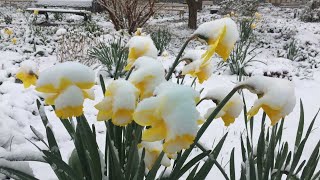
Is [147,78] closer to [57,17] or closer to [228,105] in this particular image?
[228,105]

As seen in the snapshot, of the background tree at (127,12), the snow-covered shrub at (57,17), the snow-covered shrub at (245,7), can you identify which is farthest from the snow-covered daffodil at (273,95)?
the snow-covered shrub at (245,7)

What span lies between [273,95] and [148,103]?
1.09 feet

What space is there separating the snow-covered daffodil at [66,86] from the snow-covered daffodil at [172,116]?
174 millimetres

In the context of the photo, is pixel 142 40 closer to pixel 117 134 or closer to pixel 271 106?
pixel 117 134

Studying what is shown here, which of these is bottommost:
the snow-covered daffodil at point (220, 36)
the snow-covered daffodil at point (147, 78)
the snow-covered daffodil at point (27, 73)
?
the snow-covered daffodil at point (27, 73)

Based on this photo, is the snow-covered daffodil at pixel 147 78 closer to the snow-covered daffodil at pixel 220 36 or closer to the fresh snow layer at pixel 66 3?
the snow-covered daffodil at pixel 220 36

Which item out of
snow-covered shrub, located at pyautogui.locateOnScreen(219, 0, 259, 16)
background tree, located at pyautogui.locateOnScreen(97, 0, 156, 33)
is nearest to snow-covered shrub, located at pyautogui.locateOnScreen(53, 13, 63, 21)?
background tree, located at pyautogui.locateOnScreen(97, 0, 156, 33)

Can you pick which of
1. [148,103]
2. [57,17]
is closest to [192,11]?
[57,17]

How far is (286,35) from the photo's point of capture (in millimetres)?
10656

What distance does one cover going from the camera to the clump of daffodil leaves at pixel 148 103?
0.81 m

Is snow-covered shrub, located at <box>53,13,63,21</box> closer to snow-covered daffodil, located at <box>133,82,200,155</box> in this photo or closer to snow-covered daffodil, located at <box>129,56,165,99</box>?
snow-covered daffodil, located at <box>129,56,165,99</box>

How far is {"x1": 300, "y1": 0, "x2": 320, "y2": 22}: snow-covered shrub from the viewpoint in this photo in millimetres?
14834

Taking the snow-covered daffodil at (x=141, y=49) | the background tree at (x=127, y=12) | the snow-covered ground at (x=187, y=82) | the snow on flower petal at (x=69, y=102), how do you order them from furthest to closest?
the background tree at (x=127, y=12), the snow-covered ground at (x=187, y=82), the snow-covered daffodil at (x=141, y=49), the snow on flower petal at (x=69, y=102)

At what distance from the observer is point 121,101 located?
0.92 metres
